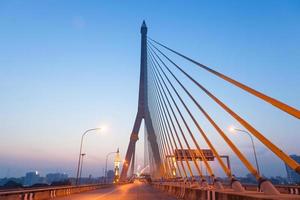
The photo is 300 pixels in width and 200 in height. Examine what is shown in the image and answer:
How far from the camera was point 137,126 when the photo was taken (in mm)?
56875

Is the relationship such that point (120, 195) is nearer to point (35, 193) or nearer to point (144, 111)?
point (35, 193)

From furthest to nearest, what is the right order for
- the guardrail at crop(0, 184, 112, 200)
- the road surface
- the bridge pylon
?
1. the bridge pylon
2. the road surface
3. the guardrail at crop(0, 184, 112, 200)

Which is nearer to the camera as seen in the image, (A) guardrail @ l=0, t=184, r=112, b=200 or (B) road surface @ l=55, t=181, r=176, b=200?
(A) guardrail @ l=0, t=184, r=112, b=200

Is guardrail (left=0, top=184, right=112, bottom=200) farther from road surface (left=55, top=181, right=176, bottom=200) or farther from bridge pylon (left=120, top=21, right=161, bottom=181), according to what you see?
bridge pylon (left=120, top=21, right=161, bottom=181)

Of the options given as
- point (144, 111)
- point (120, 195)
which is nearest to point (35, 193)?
point (120, 195)

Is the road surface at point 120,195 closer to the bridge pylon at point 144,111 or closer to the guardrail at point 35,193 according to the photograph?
the guardrail at point 35,193

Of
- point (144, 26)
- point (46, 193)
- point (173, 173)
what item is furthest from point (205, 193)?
point (144, 26)

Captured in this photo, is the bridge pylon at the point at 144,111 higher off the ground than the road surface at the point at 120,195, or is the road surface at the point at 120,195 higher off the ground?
the bridge pylon at the point at 144,111

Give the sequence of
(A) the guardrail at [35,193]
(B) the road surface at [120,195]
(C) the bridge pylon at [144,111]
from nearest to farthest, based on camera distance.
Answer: (A) the guardrail at [35,193] → (B) the road surface at [120,195] → (C) the bridge pylon at [144,111]

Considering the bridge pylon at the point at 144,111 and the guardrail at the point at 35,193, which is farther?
the bridge pylon at the point at 144,111

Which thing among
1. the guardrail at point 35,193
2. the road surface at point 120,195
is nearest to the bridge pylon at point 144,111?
the road surface at point 120,195

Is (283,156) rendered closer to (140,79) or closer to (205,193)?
(205,193)

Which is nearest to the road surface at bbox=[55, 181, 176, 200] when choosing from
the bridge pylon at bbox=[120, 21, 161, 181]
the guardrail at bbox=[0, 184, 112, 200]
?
the guardrail at bbox=[0, 184, 112, 200]

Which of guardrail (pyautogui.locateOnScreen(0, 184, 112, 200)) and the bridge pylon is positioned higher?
the bridge pylon
